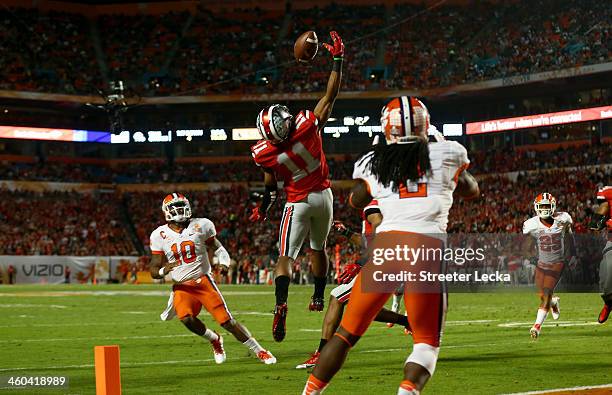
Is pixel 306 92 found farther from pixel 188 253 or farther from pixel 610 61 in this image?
pixel 188 253

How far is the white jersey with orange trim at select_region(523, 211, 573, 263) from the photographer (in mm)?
14117

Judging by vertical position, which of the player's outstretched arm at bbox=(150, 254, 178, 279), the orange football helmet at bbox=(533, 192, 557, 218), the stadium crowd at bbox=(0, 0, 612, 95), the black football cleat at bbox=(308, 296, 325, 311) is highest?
the stadium crowd at bbox=(0, 0, 612, 95)

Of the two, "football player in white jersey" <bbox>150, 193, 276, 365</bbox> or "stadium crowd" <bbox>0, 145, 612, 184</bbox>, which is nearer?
"football player in white jersey" <bbox>150, 193, 276, 365</bbox>

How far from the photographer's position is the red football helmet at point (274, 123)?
936cm

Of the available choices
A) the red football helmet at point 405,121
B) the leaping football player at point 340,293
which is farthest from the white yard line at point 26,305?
the red football helmet at point 405,121

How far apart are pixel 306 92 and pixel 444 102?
23.1ft

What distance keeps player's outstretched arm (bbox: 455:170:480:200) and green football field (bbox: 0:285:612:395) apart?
2405 mm

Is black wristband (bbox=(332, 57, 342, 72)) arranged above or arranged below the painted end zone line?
above

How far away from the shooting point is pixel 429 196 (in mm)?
5703

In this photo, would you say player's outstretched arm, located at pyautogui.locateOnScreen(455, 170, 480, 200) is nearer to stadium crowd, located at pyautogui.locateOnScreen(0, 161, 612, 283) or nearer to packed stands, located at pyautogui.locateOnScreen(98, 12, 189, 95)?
stadium crowd, located at pyautogui.locateOnScreen(0, 161, 612, 283)

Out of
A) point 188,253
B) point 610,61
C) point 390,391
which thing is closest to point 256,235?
point 610,61

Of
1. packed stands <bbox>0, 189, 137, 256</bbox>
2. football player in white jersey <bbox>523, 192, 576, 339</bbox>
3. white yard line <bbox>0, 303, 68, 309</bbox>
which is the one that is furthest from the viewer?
packed stands <bbox>0, 189, 137, 256</bbox>

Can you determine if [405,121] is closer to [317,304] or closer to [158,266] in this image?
[317,304]

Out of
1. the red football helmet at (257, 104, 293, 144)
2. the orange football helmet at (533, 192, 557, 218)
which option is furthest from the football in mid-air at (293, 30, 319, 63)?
the orange football helmet at (533, 192, 557, 218)
